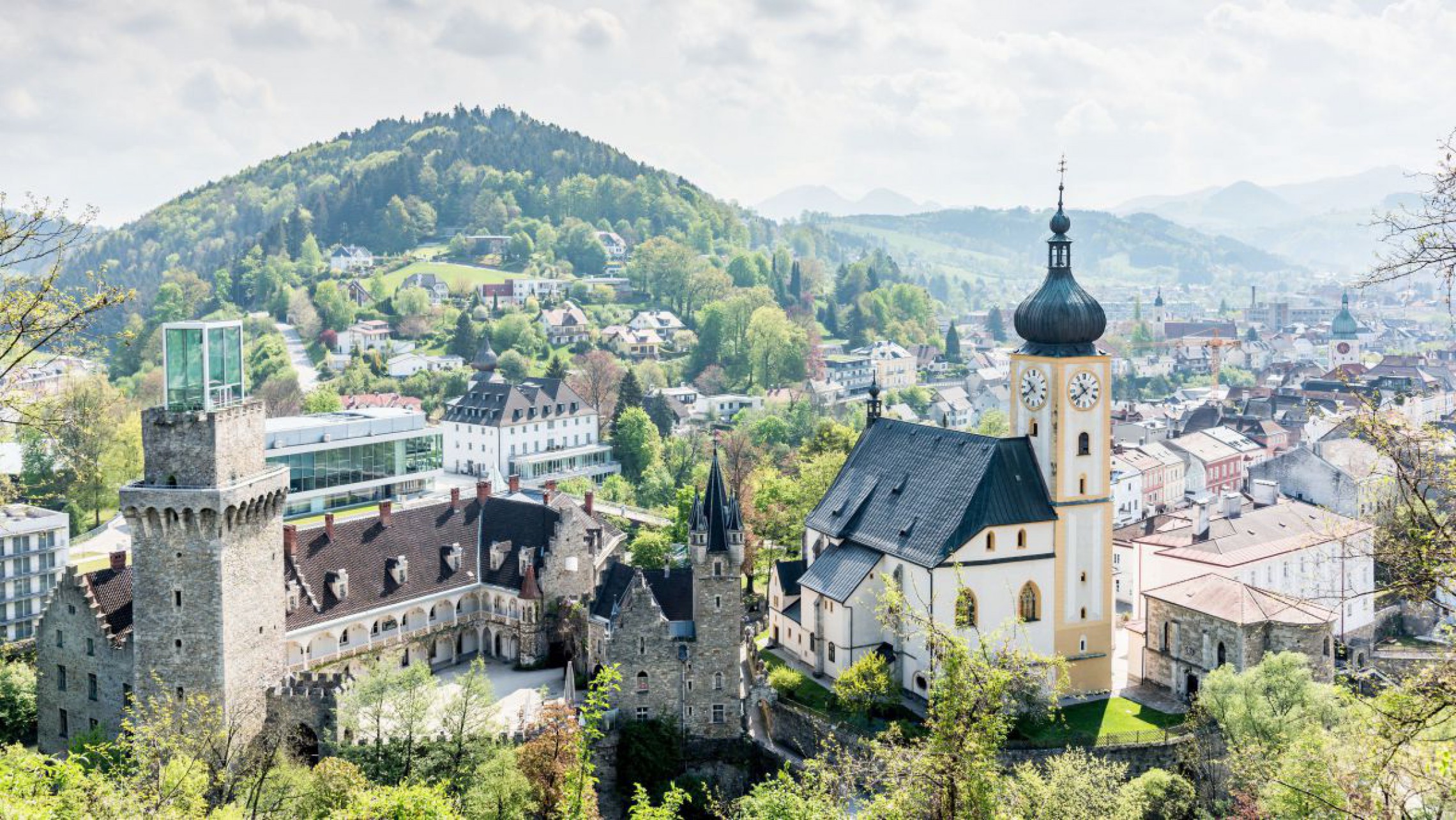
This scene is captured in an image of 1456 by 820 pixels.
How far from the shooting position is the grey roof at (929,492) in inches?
1785

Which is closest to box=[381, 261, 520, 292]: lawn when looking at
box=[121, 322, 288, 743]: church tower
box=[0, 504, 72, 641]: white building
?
box=[0, 504, 72, 641]: white building

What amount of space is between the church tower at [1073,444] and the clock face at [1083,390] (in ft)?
0.08

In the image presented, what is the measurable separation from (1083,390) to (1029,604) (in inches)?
325

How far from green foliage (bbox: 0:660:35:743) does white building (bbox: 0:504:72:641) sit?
40.0 ft

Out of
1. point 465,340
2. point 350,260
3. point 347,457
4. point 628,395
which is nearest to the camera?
point 347,457

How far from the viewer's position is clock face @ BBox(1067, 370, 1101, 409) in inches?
1820

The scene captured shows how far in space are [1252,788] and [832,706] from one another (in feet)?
47.1

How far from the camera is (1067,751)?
39.2 metres

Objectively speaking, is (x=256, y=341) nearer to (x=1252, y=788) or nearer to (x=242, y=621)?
(x=242, y=621)

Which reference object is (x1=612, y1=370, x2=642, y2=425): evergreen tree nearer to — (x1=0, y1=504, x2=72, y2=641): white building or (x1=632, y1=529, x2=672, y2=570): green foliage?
(x1=632, y1=529, x2=672, y2=570): green foliage

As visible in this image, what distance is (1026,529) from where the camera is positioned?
150 feet

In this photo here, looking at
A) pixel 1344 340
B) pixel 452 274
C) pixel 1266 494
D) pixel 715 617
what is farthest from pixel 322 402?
pixel 1344 340

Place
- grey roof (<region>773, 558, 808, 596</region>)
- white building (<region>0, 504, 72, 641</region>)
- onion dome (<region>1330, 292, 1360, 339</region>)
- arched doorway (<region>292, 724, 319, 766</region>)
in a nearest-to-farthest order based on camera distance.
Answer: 1. arched doorway (<region>292, 724, 319, 766</region>)
2. grey roof (<region>773, 558, 808, 596</region>)
3. white building (<region>0, 504, 72, 641</region>)
4. onion dome (<region>1330, 292, 1360, 339</region>)

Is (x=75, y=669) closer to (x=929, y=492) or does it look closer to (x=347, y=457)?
(x=929, y=492)
